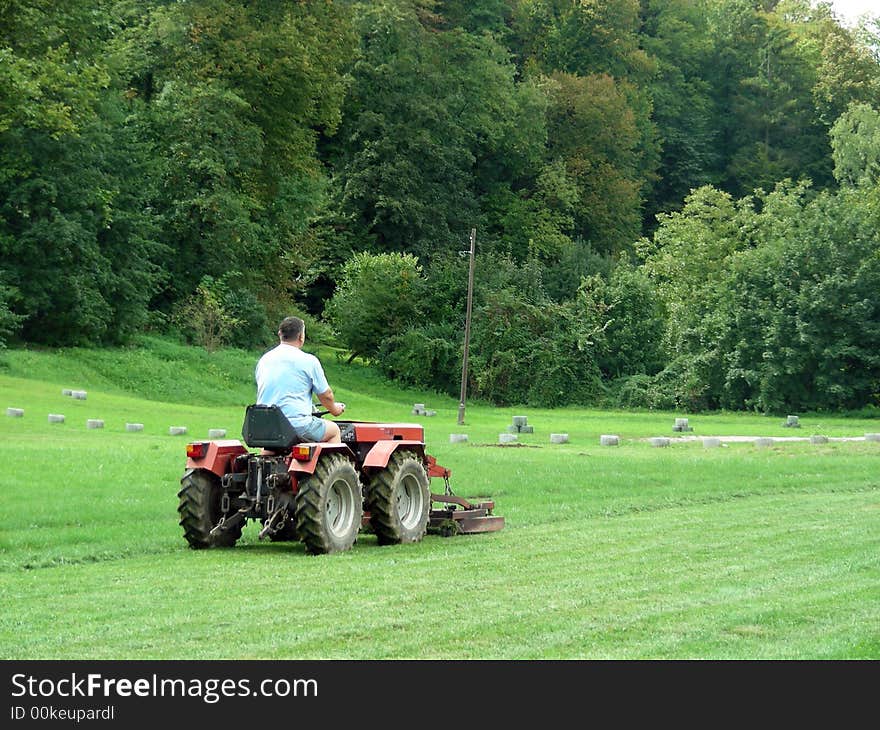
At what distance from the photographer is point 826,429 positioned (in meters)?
47.8

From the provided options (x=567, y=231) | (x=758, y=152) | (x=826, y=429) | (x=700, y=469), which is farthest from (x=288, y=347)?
(x=758, y=152)

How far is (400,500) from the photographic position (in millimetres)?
15914

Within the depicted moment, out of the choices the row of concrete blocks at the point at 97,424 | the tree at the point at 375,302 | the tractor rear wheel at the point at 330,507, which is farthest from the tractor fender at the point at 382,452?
the tree at the point at 375,302

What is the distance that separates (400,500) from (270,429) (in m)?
2.14

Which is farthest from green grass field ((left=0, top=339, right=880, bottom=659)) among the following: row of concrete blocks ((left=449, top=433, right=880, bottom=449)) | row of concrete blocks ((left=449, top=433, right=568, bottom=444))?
row of concrete blocks ((left=449, top=433, right=568, bottom=444))

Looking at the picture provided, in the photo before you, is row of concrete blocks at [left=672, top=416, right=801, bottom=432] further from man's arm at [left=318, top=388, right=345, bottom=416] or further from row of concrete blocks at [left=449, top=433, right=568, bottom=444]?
man's arm at [left=318, top=388, right=345, bottom=416]

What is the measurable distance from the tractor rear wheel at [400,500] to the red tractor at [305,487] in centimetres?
1

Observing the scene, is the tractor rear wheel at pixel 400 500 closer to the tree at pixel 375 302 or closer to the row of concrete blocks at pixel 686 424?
the row of concrete blocks at pixel 686 424

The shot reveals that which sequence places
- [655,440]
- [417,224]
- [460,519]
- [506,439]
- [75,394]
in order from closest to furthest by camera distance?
[460,519] → [655,440] → [506,439] → [75,394] → [417,224]

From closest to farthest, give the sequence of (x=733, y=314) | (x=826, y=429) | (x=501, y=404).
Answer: (x=826, y=429) < (x=733, y=314) < (x=501, y=404)

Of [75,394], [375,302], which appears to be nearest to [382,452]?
[75,394]

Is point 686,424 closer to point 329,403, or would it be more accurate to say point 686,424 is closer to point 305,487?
point 329,403
